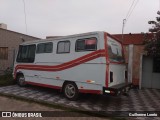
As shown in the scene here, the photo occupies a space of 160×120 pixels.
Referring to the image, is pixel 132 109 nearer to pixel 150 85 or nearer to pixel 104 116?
Answer: pixel 104 116

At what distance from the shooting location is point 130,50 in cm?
1252

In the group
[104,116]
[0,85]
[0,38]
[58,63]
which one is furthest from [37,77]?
[0,38]

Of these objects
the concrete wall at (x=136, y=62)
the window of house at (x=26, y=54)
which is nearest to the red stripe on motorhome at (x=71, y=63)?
the window of house at (x=26, y=54)

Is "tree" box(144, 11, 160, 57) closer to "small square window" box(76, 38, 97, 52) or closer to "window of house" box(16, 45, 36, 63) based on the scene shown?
"small square window" box(76, 38, 97, 52)

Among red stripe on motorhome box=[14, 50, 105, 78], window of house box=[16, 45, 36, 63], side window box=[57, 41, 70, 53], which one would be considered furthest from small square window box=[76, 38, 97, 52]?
window of house box=[16, 45, 36, 63]

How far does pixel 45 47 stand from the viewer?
898cm

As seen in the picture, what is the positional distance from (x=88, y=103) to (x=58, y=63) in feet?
7.69

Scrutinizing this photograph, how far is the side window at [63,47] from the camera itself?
315 inches

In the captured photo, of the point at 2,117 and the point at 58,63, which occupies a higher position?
the point at 58,63

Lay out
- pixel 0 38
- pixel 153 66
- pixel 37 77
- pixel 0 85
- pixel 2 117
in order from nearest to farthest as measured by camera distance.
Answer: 1. pixel 2 117
2. pixel 37 77
3. pixel 0 85
4. pixel 153 66
5. pixel 0 38

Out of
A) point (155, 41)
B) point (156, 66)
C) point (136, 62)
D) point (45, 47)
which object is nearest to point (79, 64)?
point (45, 47)

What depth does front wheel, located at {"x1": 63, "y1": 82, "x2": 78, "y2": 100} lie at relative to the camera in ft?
25.1

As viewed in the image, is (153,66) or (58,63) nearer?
(58,63)

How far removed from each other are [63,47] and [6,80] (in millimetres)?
5866
